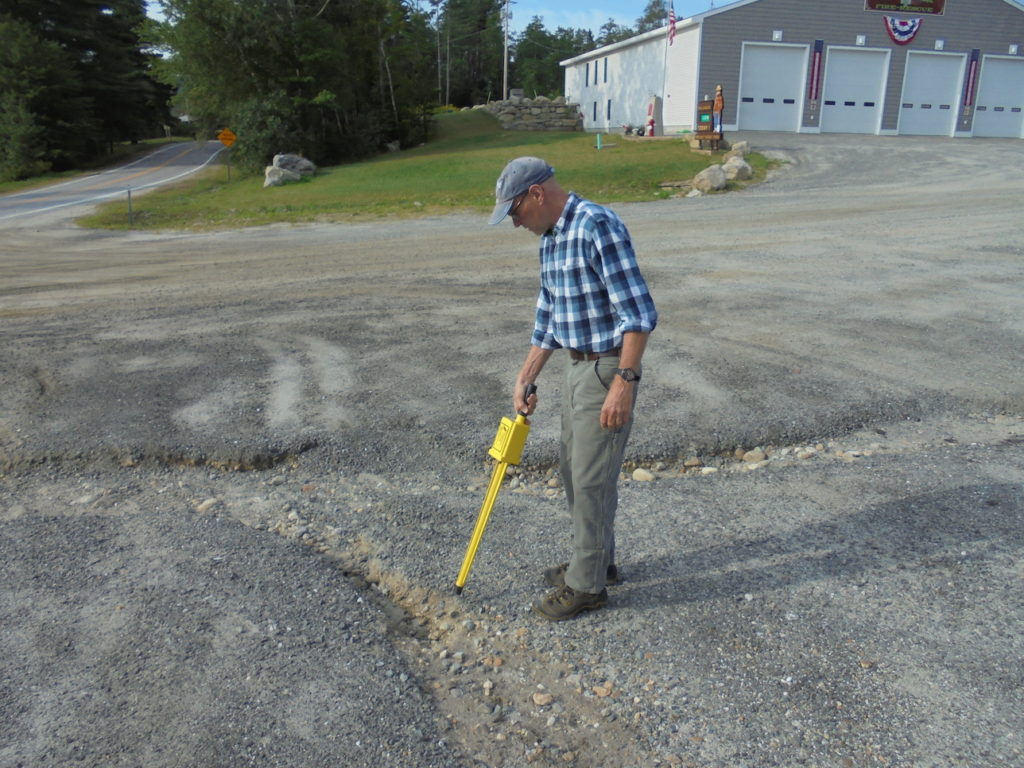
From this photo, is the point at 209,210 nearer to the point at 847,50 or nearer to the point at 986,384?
the point at 986,384

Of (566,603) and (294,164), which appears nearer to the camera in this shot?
(566,603)

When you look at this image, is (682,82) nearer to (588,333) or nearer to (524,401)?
(524,401)

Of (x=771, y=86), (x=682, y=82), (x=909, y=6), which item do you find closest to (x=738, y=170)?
(x=771, y=86)

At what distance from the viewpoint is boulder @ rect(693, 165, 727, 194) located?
1898 centimetres

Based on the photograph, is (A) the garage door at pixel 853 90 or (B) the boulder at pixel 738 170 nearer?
(B) the boulder at pixel 738 170

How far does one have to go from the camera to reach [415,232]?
15.0 metres

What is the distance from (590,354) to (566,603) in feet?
3.69

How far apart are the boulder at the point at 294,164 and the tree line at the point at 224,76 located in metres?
3.14

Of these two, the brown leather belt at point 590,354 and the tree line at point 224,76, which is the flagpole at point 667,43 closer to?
the tree line at point 224,76

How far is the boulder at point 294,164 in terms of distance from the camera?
28.6m

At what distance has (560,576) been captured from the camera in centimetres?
373

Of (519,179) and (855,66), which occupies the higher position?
(855,66)

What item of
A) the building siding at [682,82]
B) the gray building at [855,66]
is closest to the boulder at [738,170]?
the gray building at [855,66]

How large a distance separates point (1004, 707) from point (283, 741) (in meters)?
2.64
